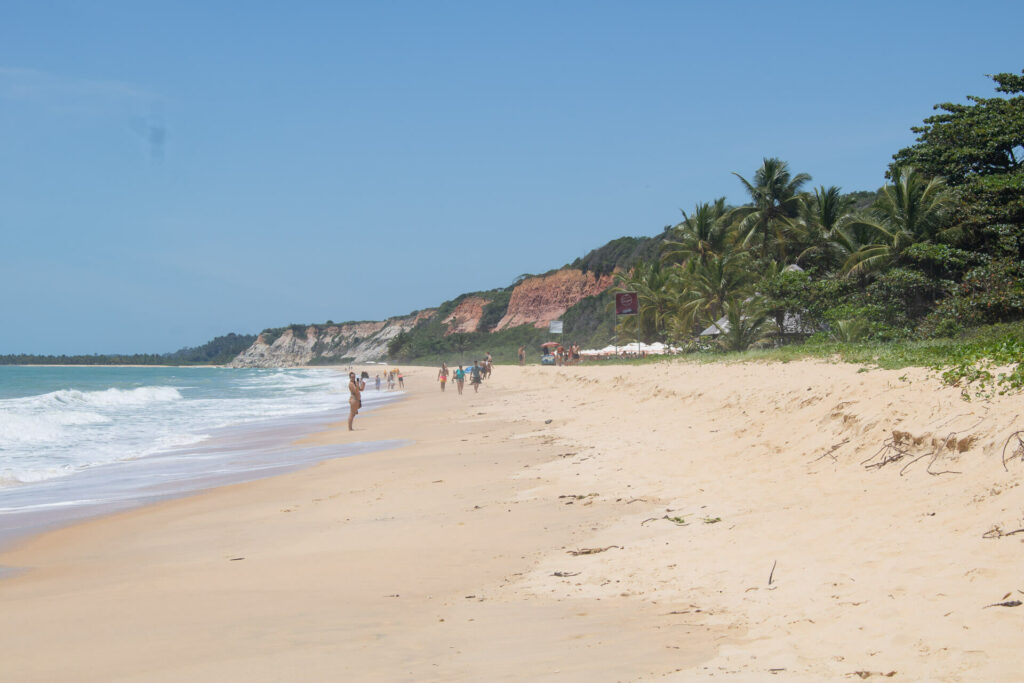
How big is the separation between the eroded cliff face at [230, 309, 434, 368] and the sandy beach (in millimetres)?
147308

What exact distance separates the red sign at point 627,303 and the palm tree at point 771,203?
6628mm

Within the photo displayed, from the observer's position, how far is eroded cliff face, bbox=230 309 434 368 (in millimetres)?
159625

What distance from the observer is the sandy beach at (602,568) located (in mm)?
3508

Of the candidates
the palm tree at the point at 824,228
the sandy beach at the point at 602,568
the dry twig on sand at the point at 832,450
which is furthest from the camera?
the palm tree at the point at 824,228

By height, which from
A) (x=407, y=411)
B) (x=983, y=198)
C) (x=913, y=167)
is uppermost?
(x=913, y=167)

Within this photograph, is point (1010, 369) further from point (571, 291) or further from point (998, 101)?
point (571, 291)

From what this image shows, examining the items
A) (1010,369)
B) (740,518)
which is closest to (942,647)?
(740,518)

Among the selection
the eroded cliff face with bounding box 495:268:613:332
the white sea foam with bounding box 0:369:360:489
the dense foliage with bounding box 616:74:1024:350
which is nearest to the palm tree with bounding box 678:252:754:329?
the dense foliage with bounding box 616:74:1024:350

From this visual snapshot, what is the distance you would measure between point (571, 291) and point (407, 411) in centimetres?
7596

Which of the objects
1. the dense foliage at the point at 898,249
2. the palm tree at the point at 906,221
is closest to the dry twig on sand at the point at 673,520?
the dense foliage at the point at 898,249

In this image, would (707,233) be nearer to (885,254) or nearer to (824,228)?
(824,228)

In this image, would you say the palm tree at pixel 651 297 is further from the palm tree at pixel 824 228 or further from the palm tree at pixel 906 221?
the palm tree at pixel 906 221

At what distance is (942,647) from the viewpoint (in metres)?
3.12

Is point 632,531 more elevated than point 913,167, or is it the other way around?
point 913,167
